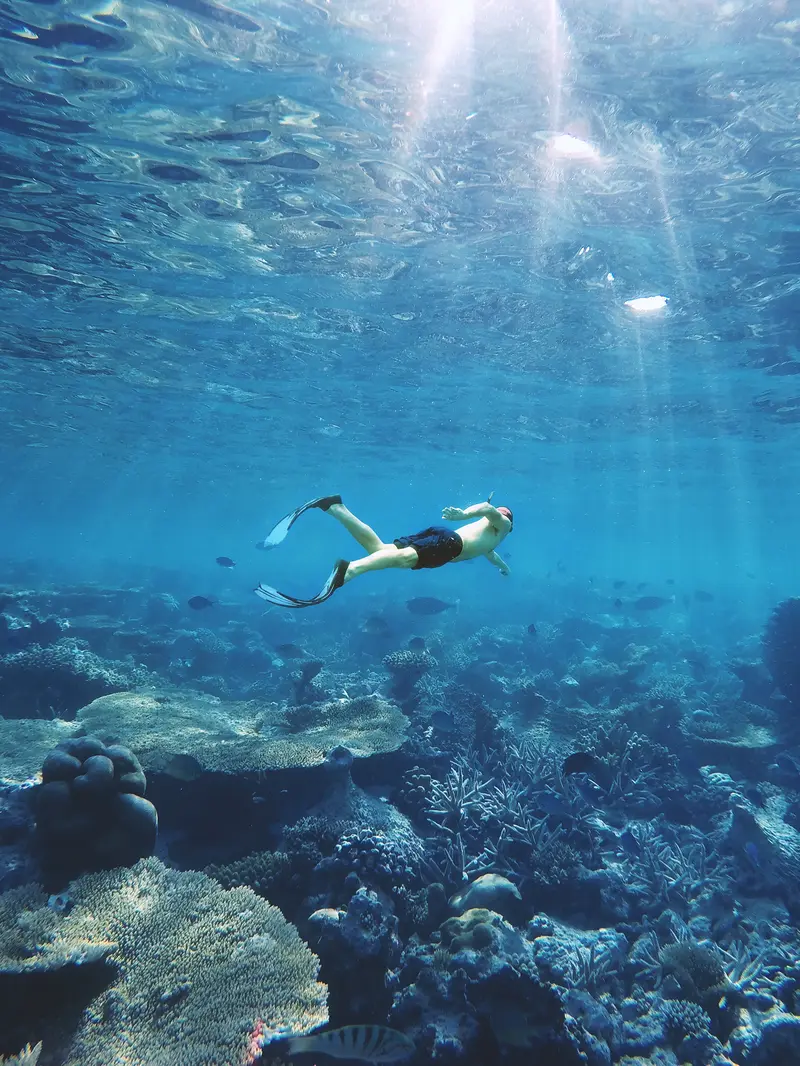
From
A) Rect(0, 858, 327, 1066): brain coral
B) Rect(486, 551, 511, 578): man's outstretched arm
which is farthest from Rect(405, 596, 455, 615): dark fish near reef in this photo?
Rect(0, 858, 327, 1066): brain coral

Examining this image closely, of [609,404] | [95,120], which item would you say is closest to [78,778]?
[95,120]

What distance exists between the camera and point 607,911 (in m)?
7.46

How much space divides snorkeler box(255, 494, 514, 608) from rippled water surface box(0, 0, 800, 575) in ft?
24.6

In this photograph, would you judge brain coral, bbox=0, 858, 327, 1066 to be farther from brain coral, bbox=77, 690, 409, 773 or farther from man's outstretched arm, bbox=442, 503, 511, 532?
man's outstretched arm, bbox=442, 503, 511, 532

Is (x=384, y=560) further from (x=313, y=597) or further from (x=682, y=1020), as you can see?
(x=682, y=1020)

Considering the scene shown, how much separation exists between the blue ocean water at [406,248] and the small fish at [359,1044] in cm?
85

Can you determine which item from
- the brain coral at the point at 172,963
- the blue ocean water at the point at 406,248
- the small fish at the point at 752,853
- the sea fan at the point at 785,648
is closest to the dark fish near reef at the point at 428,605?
the blue ocean water at the point at 406,248

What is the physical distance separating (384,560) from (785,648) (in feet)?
51.7

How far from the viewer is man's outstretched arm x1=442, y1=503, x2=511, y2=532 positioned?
493cm

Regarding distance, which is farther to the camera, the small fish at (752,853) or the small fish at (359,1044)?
the small fish at (752,853)

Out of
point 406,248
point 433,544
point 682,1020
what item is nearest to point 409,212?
point 406,248

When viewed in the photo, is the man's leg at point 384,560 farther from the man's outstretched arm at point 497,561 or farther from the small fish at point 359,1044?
the small fish at point 359,1044

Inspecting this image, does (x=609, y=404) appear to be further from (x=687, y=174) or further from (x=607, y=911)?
(x=607, y=911)

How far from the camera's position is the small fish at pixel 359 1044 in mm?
4207
